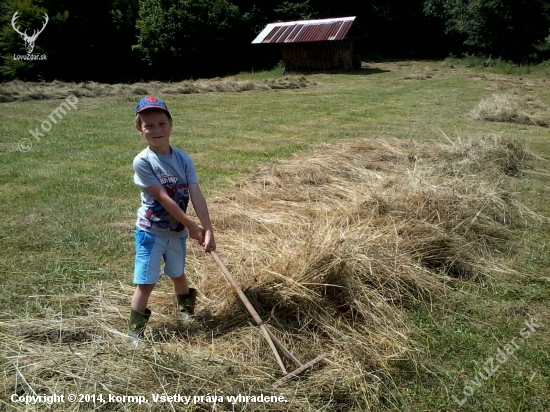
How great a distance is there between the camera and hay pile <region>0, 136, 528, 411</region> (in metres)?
2.45

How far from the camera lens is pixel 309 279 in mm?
3289

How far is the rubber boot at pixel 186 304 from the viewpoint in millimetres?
3215

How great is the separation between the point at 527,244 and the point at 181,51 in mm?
24730

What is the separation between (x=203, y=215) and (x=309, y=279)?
0.82 metres

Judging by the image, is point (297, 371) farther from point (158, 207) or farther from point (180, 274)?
point (158, 207)

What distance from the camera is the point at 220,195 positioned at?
226 inches

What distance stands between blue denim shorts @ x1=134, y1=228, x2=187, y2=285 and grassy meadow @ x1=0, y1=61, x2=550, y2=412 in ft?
1.09

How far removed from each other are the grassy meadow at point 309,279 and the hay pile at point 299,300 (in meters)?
0.01

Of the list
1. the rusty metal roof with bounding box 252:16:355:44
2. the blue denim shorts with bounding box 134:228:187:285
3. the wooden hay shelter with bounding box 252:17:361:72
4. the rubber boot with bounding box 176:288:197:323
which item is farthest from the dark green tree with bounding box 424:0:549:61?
the blue denim shorts with bounding box 134:228:187:285

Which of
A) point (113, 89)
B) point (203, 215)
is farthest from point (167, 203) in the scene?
point (113, 89)

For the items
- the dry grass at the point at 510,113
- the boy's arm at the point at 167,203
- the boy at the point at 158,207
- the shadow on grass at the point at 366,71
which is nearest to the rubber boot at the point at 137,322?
the boy at the point at 158,207

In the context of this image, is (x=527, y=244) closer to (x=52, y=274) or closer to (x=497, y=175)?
(x=497, y=175)

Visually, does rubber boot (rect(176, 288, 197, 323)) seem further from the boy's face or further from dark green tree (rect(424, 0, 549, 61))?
dark green tree (rect(424, 0, 549, 61))

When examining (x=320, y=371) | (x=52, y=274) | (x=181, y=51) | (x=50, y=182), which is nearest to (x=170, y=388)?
(x=320, y=371)
